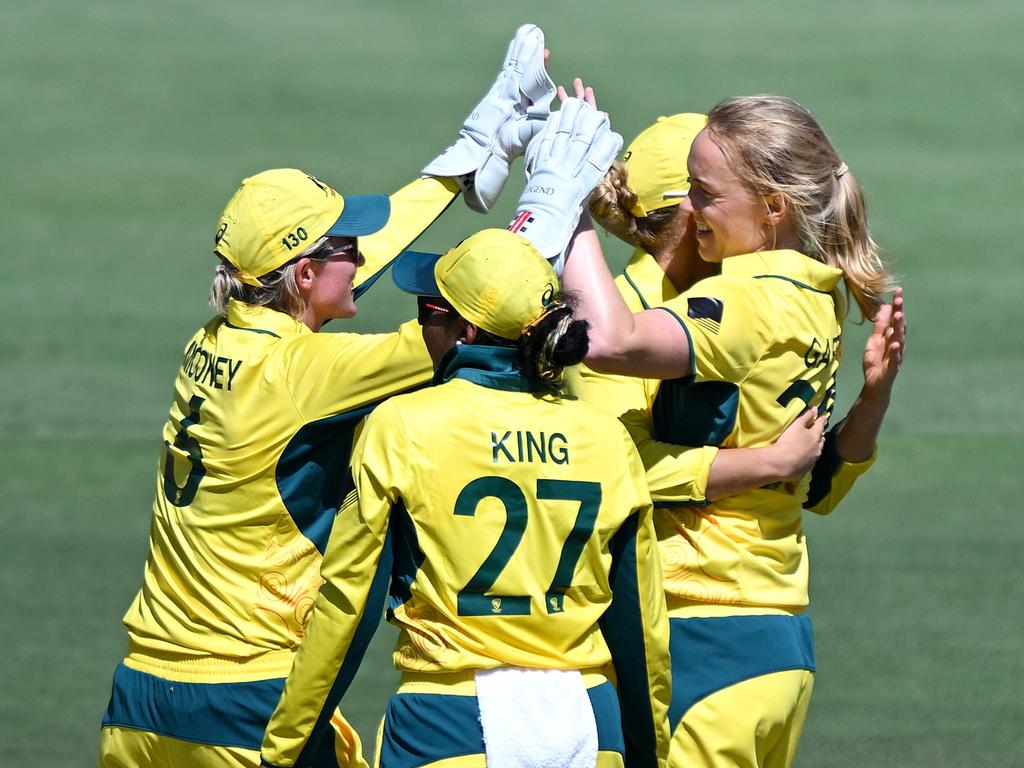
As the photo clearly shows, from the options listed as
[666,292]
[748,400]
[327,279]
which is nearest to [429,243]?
[327,279]

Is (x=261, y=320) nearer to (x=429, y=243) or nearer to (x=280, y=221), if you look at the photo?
(x=280, y=221)

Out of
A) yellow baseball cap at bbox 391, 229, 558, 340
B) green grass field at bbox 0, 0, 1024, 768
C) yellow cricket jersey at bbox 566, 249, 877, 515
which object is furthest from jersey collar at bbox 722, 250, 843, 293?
green grass field at bbox 0, 0, 1024, 768

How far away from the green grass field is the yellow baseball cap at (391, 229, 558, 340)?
11.0 ft

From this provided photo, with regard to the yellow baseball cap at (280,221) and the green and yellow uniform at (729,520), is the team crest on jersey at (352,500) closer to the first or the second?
the green and yellow uniform at (729,520)

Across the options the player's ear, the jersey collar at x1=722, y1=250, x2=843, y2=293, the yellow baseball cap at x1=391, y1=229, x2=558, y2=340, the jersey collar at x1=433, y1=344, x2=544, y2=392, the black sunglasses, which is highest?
the player's ear

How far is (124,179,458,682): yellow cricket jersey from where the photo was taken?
3.88m

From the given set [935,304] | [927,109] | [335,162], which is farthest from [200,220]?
[927,109]

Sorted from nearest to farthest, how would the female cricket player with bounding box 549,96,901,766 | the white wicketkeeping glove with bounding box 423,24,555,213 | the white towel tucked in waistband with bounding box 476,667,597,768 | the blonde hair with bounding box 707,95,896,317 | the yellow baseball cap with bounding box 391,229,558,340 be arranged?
the white towel tucked in waistband with bounding box 476,667,597,768 → the yellow baseball cap with bounding box 391,229,558,340 → the female cricket player with bounding box 549,96,901,766 → the blonde hair with bounding box 707,95,896,317 → the white wicketkeeping glove with bounding box 423,24,555,213

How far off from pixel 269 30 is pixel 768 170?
17573 millimetres

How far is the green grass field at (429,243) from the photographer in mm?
7031

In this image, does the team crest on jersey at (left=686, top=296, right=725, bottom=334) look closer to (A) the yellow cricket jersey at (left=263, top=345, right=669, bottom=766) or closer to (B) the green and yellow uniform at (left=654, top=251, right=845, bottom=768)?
(B) the green and yellow uniform at (left=654, top=251, right=845, bottom=768)

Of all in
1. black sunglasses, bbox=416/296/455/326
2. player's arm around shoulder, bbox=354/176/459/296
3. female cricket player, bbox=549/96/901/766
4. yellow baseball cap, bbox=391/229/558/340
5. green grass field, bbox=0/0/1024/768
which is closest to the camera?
yellow baseball cap, bbox=391/229/558/340

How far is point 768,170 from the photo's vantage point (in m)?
3.68

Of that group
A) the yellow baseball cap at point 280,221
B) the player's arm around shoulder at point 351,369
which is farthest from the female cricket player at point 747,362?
the yellow baseball cap at point 280,221
